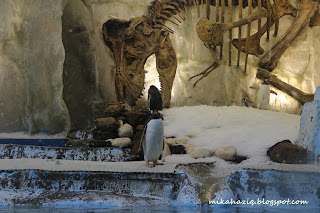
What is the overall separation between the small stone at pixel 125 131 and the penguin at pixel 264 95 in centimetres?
313

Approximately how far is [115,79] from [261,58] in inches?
133

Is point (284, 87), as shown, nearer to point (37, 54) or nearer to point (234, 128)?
point (234, 128)

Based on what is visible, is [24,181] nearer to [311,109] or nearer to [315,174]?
[315,174]

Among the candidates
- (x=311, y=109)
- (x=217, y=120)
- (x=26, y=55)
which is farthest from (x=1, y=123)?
(x=311, y=109)

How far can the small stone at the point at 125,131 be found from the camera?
6.31 m

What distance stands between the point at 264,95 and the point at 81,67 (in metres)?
3.96

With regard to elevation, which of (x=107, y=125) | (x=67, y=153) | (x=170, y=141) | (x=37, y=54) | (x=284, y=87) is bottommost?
(x=67, y=153)

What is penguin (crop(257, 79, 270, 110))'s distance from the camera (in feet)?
26.3

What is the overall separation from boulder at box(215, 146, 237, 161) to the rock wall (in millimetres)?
3215

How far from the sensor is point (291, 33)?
865cm

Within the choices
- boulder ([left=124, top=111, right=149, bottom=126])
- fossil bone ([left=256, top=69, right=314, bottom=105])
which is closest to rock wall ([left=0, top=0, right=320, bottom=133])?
fossil bone ([left=256, top=69, right=314, bottom=105])

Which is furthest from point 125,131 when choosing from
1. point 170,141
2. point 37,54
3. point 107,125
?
point 37,54

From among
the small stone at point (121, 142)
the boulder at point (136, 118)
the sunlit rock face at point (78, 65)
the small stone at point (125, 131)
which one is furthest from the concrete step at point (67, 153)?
the sunlit rock face at point (78, 65)

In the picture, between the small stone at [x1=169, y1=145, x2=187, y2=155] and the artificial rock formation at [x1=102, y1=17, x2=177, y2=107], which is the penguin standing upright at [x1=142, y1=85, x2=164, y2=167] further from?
the artificial rock formation at [x1=102, y1=17, x2=177, y2=107]
